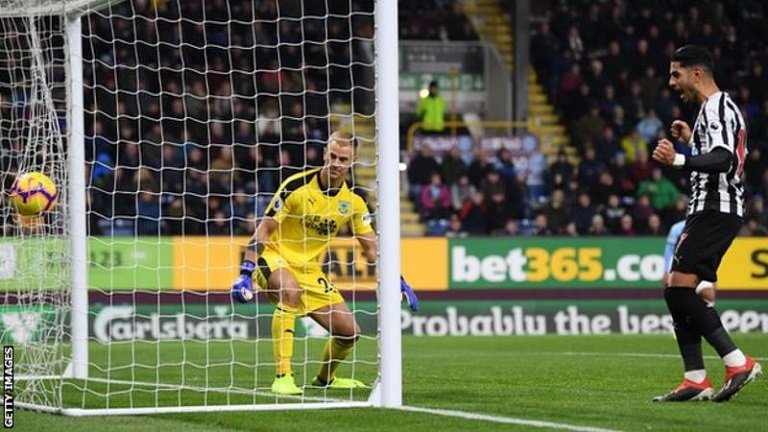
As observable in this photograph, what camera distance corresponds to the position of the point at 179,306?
72.4 feet

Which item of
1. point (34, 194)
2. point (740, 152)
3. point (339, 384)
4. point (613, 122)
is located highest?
point (740, 152)

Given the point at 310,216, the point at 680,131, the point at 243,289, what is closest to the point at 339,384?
the point at 310,216

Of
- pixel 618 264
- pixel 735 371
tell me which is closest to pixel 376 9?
pixel 735 371

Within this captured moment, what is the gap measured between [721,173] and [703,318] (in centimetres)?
91

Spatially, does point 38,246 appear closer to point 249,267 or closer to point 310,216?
point 249,267

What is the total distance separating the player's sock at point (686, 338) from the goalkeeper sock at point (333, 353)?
266 centimetres

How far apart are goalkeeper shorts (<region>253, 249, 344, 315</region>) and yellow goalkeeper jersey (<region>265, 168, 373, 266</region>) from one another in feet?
0.26

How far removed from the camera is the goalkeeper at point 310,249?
11312 millimetres

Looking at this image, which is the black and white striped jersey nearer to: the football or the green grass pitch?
the green grass pitch

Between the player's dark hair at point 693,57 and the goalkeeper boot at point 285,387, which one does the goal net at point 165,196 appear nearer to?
the goalkeeper boot at point 285,387

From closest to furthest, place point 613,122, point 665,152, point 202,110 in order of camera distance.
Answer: point 665,152, point 202,110, point 613,122

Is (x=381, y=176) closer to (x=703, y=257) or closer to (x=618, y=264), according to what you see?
(x=703, y=257)

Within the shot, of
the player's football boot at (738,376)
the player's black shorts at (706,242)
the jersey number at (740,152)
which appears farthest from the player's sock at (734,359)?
the jersey number at (740,152)

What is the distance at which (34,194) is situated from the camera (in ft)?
36.3
